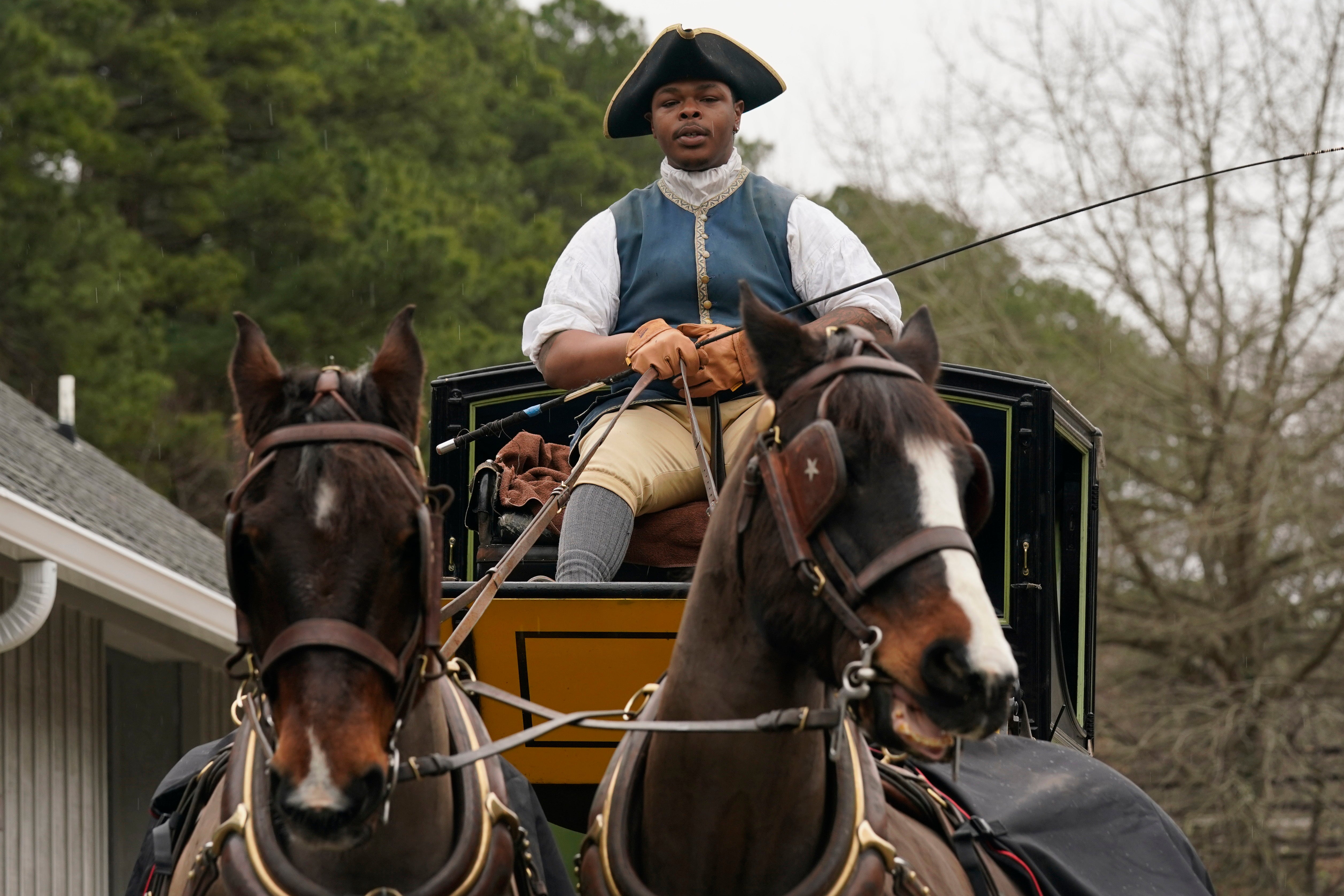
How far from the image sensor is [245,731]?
3104 mm

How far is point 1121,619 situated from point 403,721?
490 inches

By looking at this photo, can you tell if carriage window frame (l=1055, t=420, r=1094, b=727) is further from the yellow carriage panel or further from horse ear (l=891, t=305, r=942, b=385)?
horse ear (l=891, t=305, r=942, b=385)

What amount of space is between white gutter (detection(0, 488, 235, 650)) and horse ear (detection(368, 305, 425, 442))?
4.95 m

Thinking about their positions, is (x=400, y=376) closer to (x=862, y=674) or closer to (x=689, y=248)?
(x=862, y=674)

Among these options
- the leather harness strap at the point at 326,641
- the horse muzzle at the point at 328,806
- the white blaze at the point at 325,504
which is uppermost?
the white blaze at the point at 325,504

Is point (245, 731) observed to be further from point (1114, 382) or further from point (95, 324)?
point (95, 324)

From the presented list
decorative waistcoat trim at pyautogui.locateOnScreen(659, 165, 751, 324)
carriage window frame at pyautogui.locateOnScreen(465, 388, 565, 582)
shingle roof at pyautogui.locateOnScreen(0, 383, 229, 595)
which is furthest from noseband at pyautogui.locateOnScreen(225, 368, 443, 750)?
shingle roof at pyautogui.locateOnScreen(0, 383, 229, 595)

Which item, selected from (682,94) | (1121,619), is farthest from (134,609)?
(1121,619)

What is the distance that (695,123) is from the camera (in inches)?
167

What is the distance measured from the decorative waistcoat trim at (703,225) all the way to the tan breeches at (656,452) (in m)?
0.24

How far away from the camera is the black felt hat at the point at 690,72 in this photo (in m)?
4.26

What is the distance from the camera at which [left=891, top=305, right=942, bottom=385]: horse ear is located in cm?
293

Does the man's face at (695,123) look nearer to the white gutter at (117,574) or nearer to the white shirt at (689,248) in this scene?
the white shirt at (689,248)

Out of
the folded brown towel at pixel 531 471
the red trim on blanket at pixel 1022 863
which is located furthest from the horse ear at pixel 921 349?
the folded brown towel at pixel 531 471
